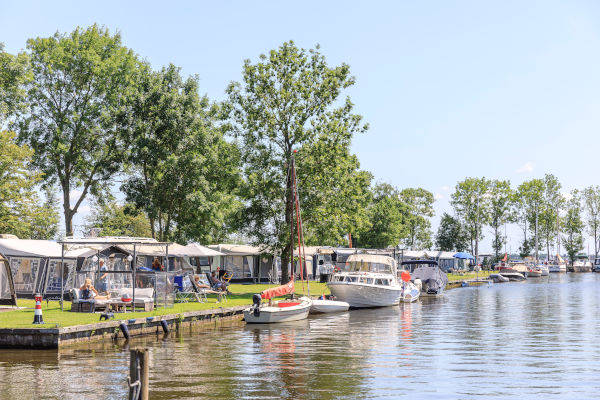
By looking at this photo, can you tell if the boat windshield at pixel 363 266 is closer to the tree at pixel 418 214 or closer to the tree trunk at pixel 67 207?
the tree trunk at pixel 67 207

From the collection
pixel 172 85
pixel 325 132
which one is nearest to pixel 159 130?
→ pixel 172 85

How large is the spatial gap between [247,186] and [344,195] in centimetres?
718

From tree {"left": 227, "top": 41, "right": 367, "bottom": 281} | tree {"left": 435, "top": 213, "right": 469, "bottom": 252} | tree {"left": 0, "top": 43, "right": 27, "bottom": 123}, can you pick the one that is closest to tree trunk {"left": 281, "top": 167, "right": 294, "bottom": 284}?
tree {"left": 227, "top": 41, "right": 367, "bottom": 281}

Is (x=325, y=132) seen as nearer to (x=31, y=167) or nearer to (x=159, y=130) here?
(x=159, y=130)

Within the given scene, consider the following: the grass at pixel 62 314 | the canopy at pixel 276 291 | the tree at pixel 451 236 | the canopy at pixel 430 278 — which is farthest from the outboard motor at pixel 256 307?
the tree at pixel 451 236

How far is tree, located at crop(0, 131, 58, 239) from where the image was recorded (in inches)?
1847

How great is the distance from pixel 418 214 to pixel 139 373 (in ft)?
354

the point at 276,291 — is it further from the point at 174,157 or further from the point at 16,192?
the point at 16,192

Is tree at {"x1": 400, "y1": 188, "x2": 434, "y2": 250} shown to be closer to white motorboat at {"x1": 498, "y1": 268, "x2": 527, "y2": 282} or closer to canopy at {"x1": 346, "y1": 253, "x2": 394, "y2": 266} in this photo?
white motorboat at {"x1": 498, "y1": 268, "x2": 527, "y2": 282}

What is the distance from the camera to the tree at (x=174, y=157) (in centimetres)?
4803

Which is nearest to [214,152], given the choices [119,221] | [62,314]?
[62,314]

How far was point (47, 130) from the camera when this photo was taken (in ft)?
181

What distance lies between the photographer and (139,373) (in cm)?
1240

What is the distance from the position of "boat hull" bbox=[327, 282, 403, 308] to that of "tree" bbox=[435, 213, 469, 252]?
266 feet
